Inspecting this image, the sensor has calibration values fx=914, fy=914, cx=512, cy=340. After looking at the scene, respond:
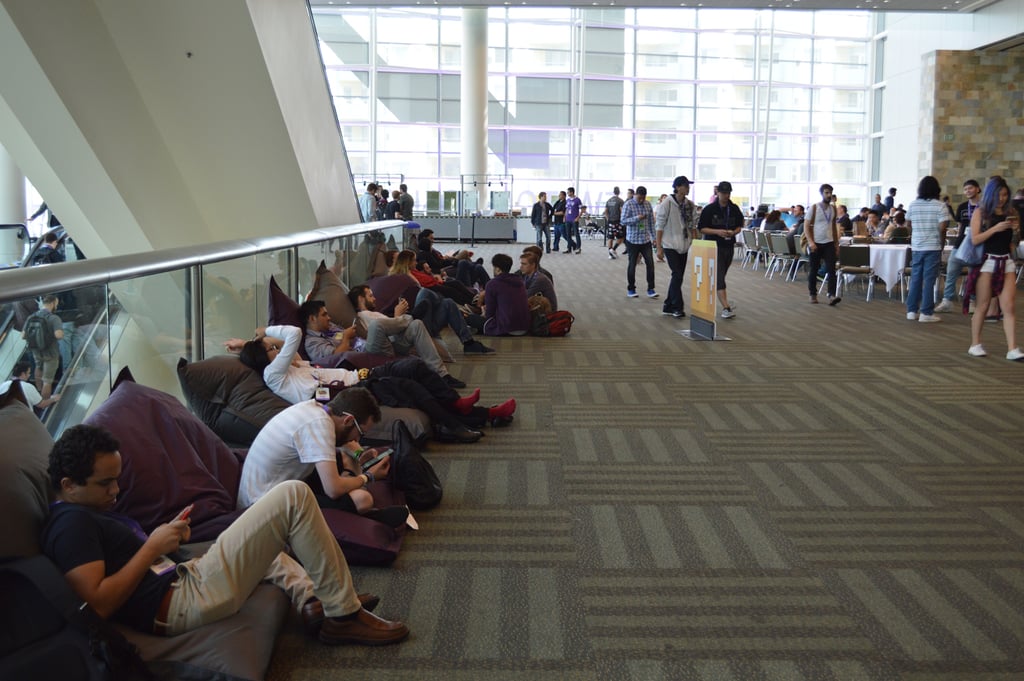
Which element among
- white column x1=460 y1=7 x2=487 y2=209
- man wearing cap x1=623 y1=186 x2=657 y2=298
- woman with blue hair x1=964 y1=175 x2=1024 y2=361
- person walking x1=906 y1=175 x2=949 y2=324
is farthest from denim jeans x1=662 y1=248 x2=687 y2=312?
white column x1=460 y1=7 x2=487 y2=209

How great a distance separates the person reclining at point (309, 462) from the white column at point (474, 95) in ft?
76.6

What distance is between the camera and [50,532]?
222 centimetres

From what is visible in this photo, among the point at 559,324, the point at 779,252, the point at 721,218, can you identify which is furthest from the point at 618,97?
the point at 559,324

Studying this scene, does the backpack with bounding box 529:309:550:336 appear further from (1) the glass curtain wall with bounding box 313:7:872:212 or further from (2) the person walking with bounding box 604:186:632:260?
(1) the glass curtain wall with bounding box 313:7:872:212

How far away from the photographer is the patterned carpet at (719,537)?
2.70 m

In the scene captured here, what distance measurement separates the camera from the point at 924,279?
403 inches

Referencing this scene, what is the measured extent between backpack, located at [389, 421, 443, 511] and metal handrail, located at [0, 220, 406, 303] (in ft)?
4.33

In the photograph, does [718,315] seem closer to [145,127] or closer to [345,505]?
[145,127]

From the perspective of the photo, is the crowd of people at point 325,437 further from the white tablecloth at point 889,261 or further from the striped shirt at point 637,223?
the white tablecloth at point 889,261

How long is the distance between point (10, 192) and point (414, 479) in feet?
47.1

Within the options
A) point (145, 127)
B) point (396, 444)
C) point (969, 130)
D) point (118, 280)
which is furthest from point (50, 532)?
point (969, 130)

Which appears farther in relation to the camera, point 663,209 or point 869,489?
point 663,209

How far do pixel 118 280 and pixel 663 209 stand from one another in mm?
7469

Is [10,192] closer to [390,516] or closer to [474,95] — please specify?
[474,95]
